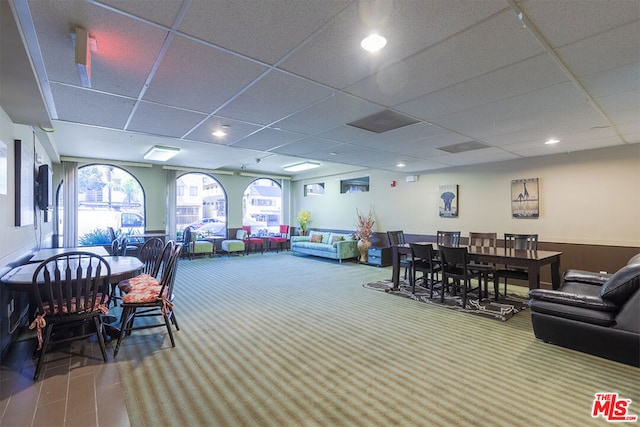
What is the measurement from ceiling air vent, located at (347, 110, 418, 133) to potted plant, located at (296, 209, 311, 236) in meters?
6.73

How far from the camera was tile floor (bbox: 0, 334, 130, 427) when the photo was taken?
1.87 meters

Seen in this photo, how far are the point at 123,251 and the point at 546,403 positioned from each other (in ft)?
17.9

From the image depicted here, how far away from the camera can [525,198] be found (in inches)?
226

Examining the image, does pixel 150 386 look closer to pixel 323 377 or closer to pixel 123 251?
pixel 323 377

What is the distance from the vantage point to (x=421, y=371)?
2.46m

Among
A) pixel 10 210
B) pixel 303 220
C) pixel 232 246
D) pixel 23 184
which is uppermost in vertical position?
pixel 23 184

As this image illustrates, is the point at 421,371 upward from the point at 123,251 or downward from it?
downward

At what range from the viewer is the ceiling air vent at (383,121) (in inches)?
136

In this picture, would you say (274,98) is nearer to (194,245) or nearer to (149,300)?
(149,300)

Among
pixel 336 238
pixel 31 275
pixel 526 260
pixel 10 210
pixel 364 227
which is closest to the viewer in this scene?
pixel 31 275

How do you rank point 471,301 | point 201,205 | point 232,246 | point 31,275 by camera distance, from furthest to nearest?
1. point 201,205
2. point 232,246
3. point 471,301
4. point 31,275

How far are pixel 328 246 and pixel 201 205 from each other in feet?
15.2

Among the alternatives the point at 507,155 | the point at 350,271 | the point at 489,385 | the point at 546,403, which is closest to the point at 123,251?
the point at 350,271

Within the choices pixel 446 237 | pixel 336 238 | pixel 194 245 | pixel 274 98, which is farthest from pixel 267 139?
pixel 194 245
